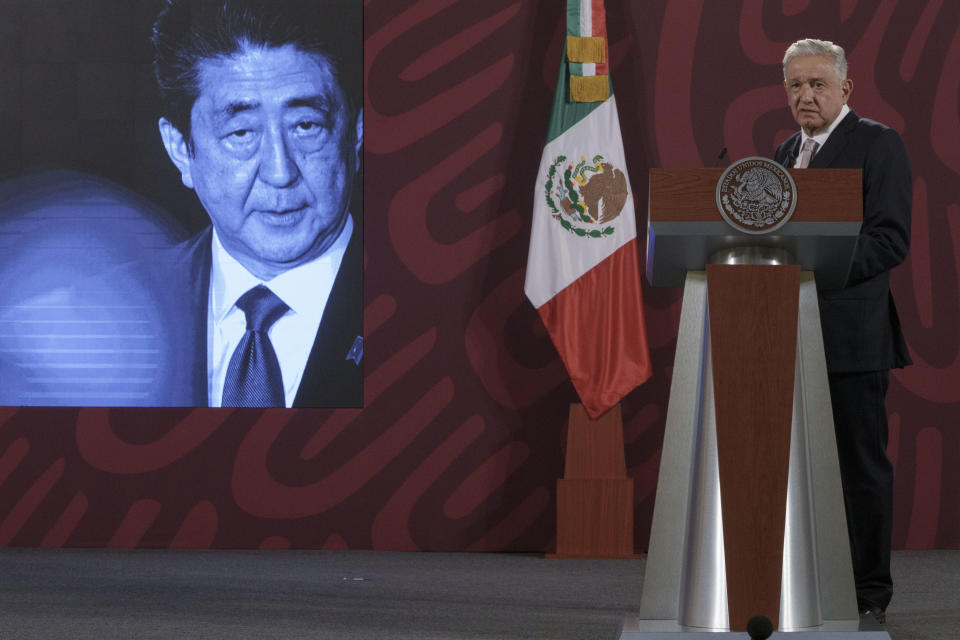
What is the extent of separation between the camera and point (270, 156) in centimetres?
455

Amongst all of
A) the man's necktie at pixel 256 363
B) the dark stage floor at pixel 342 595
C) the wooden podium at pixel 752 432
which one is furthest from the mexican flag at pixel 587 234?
the wooden podium at pixel 752 432

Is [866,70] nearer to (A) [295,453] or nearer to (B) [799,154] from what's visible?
(B) [799,154]

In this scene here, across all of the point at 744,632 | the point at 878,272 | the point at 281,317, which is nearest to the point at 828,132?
the point at 878,272

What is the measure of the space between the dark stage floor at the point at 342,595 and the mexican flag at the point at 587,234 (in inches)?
30.2

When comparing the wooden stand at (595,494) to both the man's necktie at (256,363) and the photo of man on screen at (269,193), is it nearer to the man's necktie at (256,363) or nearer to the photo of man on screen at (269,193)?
the photo of man on screen at (269,193)

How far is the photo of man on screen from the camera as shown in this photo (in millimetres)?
4516

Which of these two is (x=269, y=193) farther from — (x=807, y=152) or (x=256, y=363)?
(x=807, y=152)

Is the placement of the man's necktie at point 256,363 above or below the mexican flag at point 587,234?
below

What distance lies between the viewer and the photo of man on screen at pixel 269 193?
14.8ft

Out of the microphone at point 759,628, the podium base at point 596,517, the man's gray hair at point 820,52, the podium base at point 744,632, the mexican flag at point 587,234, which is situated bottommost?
the podium base at point 596,517

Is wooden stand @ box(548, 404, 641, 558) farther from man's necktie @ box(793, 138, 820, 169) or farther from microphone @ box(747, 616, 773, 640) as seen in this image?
microphone @ box(747, 616, 773, 640)

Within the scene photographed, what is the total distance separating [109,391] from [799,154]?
9.70 feet

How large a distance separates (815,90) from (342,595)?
1.94 metres

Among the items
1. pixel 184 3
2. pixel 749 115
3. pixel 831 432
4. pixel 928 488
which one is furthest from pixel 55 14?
pixel 928 488
